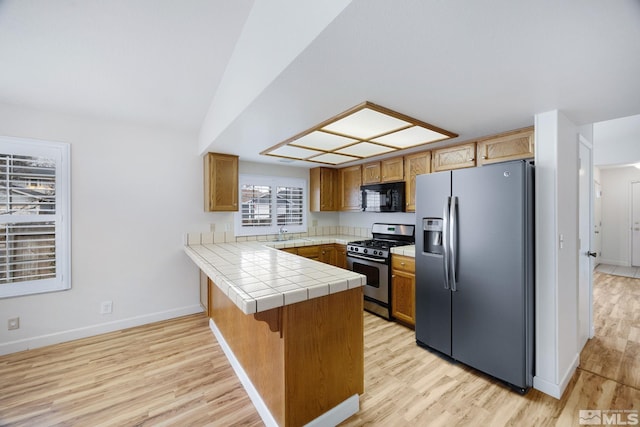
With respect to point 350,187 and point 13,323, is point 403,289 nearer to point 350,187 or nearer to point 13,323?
point 350,187

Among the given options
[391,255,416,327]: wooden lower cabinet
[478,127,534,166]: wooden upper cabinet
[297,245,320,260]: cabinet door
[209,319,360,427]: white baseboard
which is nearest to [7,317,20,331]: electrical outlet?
[209,319,360,427]: white baseboard

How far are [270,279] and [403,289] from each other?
1.88 meters

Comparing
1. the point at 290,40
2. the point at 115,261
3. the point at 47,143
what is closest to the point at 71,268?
the point at 115,261

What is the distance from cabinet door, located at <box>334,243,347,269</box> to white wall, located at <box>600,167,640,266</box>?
684cm

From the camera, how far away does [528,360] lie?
6.52ft

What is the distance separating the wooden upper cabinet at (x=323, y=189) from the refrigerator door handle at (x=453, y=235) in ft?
8.12

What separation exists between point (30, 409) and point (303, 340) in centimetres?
206

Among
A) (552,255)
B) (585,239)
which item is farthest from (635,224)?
(552,255)

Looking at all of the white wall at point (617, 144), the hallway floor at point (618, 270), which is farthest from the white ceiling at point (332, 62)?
the hallway floor at point (618, 270)

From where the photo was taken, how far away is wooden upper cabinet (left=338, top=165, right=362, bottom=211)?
167 inches

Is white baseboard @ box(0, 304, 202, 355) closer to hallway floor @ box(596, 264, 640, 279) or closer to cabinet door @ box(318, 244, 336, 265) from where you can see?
cabinet door @ box(318, 244, 336, 265)

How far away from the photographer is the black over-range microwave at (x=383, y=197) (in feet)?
11.6

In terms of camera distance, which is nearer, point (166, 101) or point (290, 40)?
point (290, 40)

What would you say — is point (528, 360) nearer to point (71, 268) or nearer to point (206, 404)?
point (206, 404)
